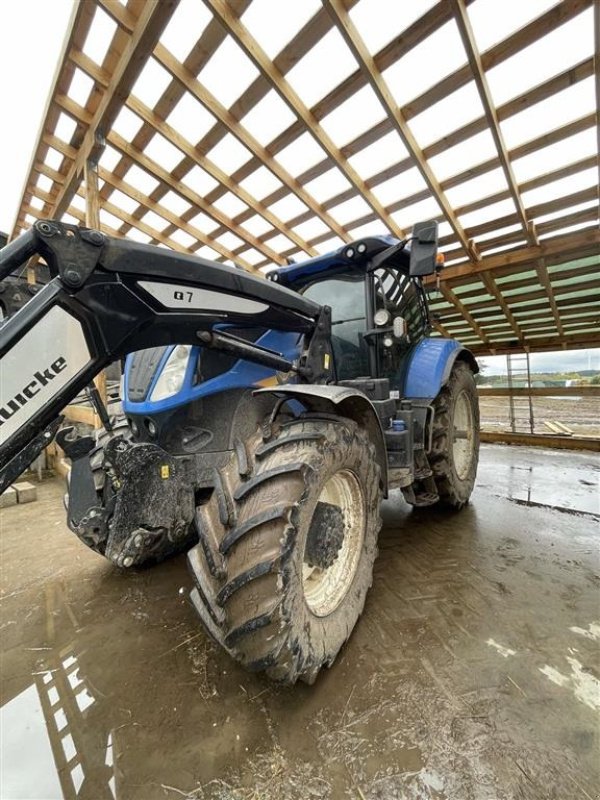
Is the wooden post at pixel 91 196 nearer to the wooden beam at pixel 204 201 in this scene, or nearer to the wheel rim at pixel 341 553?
the wooden beam at pixel 204 201

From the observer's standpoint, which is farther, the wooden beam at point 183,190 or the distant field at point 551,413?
the distant field at point 551,413

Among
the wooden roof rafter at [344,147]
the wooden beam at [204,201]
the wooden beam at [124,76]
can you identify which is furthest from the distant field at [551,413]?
the wooden beam at [124,76]

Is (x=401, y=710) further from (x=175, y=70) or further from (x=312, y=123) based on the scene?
(x=175, y=70)

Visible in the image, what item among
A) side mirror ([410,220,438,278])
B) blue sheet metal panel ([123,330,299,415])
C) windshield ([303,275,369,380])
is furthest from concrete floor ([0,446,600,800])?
side mirror ([410,220,438,278])

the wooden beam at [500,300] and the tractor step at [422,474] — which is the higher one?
the wooden beam at [500,300]

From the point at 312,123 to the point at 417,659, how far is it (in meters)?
4.52

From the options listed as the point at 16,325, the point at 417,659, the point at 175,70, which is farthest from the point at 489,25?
the point at 417,659

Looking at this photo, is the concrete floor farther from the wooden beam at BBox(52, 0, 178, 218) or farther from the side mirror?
the wooden beam at BBox(52, 0, 178, 218)

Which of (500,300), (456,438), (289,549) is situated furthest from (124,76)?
(500,300)

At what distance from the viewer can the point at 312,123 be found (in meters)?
3.69

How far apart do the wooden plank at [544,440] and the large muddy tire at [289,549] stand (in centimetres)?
538

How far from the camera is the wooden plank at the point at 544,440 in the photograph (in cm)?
558

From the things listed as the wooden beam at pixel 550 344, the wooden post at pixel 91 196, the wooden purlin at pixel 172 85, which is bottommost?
the wooden beam at pixel 550 344

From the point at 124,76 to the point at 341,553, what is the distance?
425cm
